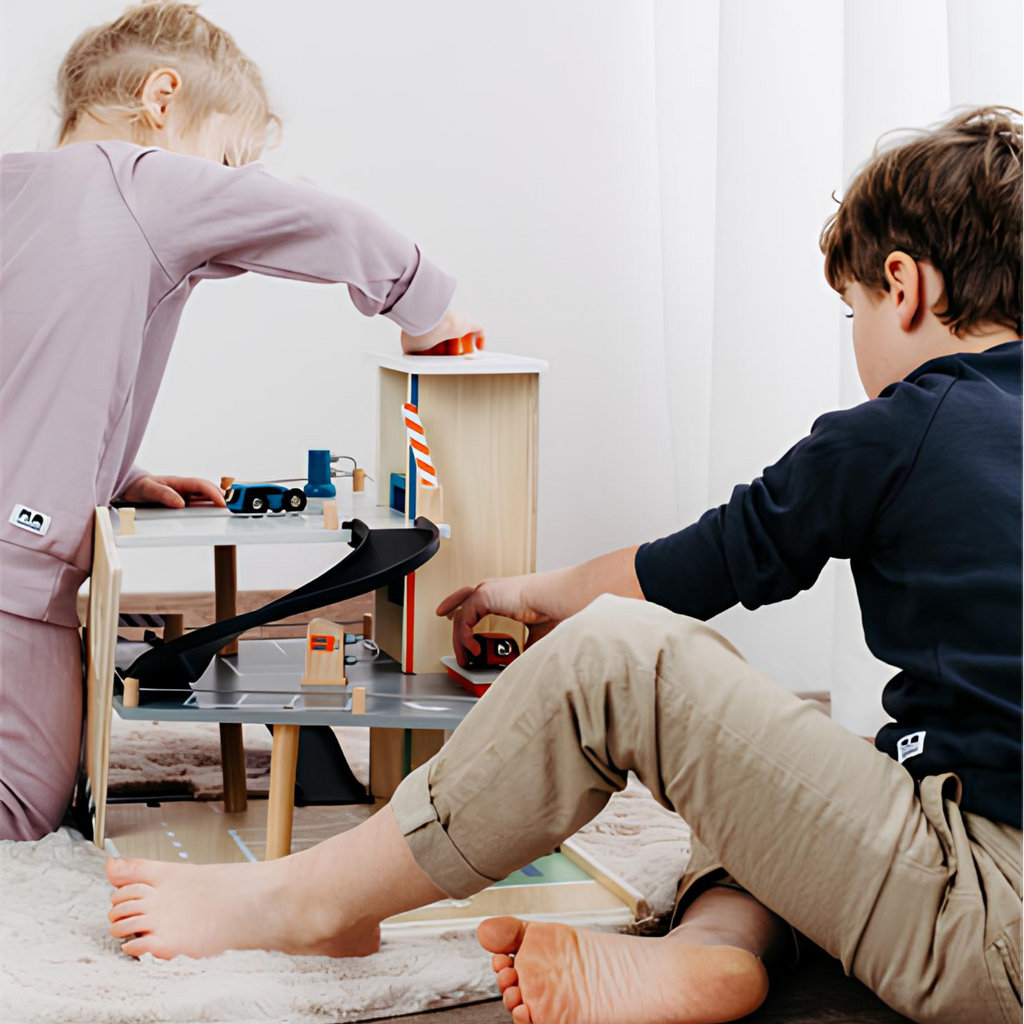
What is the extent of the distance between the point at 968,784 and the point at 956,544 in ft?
0.45

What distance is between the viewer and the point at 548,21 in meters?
2.04

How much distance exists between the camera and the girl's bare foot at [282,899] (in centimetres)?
81

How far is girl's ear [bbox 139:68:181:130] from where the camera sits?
3.83 feet

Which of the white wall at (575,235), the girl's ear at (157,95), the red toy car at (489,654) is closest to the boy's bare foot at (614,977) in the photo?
the red toy car at (489,654)

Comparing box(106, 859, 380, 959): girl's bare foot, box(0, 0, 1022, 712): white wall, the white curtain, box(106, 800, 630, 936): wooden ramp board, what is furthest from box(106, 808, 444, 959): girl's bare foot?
box(0, 0, 1022, 712): white wall

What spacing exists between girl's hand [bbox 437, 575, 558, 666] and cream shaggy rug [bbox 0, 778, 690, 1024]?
9.7 inches

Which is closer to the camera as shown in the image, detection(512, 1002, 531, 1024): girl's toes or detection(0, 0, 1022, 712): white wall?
detection(512, 1002, 531, 1024): girl's toes

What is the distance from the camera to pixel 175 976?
82 centimetres

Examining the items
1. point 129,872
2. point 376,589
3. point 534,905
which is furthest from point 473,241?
point 129,872

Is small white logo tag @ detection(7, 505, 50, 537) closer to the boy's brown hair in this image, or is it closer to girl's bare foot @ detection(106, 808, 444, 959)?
girl's bare foot @ detection(106, 808, 444, 959)

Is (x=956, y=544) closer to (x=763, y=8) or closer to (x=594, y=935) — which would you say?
(x=594, y=935)

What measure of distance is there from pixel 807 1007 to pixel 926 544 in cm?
33

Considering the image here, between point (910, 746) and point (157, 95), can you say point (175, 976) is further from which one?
point (157, 95)

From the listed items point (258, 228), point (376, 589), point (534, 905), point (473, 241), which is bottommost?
point (534, 905)
